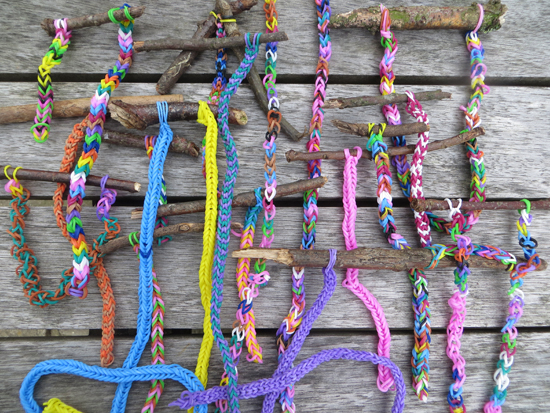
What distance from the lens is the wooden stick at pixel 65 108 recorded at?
2.52 feet

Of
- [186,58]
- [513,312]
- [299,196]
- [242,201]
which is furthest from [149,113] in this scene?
[513,312]

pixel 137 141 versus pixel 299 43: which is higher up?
pixel 299 43

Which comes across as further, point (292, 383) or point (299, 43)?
point (299, 43)

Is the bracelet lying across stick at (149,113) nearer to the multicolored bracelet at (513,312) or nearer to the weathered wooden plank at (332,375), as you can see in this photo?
the weathered wooden plank at (332,375)

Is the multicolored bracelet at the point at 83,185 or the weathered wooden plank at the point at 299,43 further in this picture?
the weathered wooden plank at the point at 299,43

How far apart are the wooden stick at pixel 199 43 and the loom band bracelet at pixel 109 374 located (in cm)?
76

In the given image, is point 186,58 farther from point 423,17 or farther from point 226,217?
point 423,17

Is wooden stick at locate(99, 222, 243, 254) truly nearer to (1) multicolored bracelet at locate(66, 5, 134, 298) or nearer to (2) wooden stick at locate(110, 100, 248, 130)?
(1) multicolored bracelet at locate(66, 5, 134, 298)

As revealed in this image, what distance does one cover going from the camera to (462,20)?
2.75 ft

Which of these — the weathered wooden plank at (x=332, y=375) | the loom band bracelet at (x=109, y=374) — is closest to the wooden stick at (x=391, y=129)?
the weathered wooden plank at (x=332, y=375)

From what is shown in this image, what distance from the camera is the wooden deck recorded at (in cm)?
75

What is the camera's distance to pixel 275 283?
777 mm

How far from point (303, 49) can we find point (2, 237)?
0.91 metres

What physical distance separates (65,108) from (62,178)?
0.19 m
